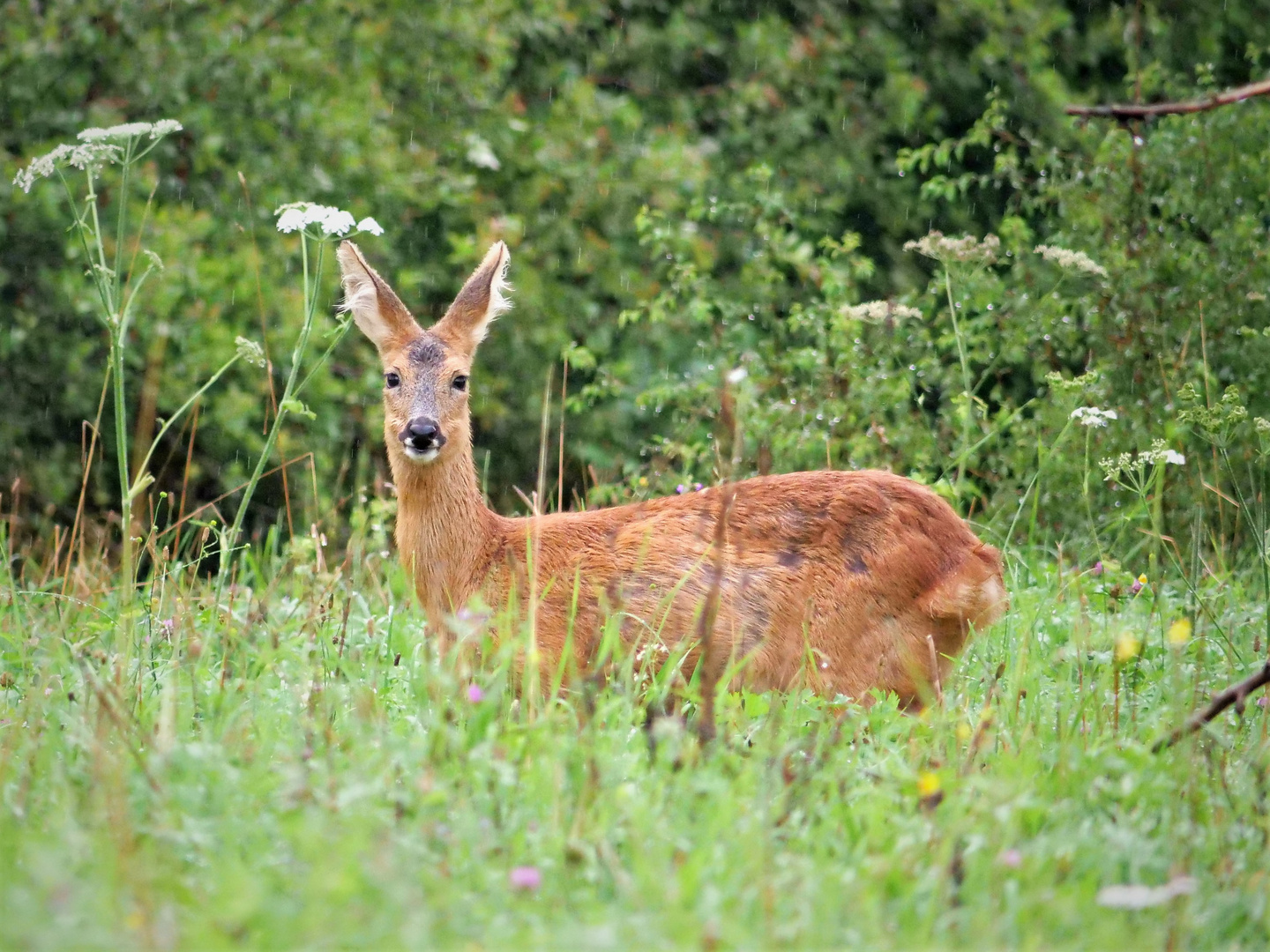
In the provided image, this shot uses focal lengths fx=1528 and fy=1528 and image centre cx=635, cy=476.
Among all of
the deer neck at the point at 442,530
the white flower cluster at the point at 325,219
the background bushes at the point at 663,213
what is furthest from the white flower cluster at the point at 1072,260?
the white flower cluster at the point at 325,219

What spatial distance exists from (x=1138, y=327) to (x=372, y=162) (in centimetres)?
443

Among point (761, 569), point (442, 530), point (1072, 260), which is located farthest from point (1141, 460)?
point (442, 530)

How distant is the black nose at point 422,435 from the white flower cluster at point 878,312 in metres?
1.92

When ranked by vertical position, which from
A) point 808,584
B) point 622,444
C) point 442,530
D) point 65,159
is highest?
point 65,159

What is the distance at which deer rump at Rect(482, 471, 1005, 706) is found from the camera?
4840 millimetres

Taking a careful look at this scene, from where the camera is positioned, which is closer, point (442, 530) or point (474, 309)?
point (442, 530)

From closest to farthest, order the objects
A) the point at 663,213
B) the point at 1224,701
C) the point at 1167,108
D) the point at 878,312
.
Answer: the point at 1167,108 < the point at 1224,701 < the point at 878,312 < the point at 663,213

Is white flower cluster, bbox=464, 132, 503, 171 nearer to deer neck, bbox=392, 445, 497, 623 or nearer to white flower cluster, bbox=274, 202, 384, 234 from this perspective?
deer neck, bbox=392, 445, 497, 623

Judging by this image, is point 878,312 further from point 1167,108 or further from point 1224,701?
point 1167,108

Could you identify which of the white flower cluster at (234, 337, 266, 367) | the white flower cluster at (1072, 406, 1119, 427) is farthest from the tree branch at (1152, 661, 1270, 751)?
the white flower cluster at (234, 337, 266, 367)

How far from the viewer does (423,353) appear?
5.48m

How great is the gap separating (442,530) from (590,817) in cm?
241

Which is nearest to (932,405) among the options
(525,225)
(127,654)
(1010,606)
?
(525,225)

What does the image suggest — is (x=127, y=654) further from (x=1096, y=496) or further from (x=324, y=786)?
(x=1096, y=496)
